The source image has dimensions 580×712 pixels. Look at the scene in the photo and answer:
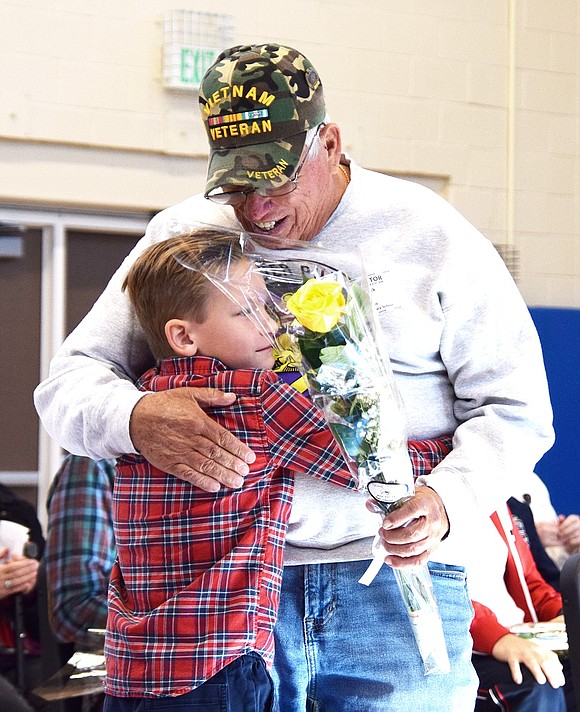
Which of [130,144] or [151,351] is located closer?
[151,351]

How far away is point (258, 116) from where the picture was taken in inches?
57.2

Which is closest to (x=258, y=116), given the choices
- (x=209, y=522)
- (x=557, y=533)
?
(x=209, y=522)

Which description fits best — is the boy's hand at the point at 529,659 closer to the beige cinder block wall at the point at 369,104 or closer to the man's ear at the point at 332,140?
the man's ear at the point at 332,140

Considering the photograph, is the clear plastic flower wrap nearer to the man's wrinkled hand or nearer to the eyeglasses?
the man's wrinkled hand

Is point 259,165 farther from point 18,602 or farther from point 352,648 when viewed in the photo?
point 18,602

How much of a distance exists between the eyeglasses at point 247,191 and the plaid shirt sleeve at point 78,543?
1.40 meters

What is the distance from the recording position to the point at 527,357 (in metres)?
1.50

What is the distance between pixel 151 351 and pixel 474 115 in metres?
3.79

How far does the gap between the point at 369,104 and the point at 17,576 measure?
9.52 ft

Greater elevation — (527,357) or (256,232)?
(256,232)

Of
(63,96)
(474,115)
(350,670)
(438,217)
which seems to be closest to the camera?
(350,670)

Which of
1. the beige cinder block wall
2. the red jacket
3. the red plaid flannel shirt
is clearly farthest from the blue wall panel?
the red plaid flannel shirt

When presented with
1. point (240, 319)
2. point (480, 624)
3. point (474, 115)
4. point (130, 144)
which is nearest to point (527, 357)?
point (240, 319)

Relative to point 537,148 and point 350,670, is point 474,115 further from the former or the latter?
point 350,670
